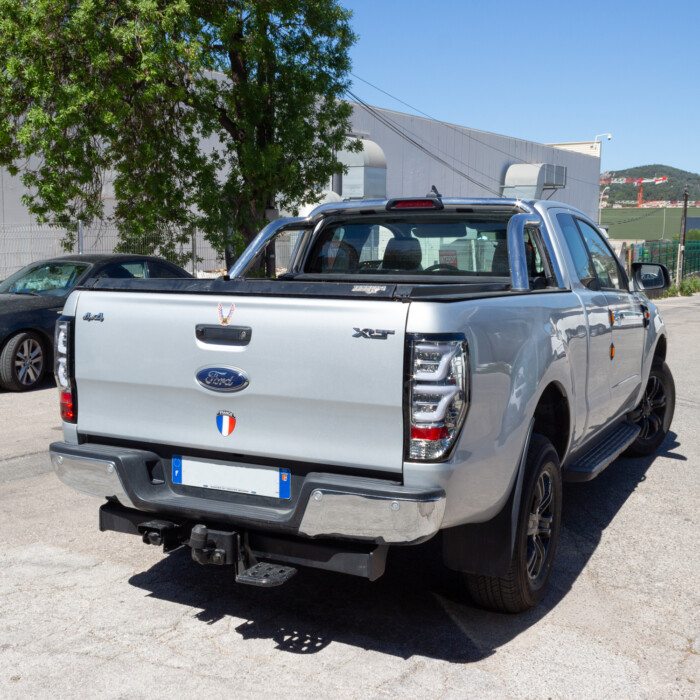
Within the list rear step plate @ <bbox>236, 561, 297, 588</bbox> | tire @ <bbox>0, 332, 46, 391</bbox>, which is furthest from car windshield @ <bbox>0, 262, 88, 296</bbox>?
rear step plate @ <bbox>236, 561, 297, 588</bbox>

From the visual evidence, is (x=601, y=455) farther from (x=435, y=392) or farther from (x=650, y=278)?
(x=435, y=392)

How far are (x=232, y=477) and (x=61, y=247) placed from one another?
15.9 meters

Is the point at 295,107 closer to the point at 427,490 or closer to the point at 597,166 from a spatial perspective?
the point at 427,490

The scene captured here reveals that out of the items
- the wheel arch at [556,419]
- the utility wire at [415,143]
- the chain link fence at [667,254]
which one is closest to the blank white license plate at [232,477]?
the wheel arch at [556,419]

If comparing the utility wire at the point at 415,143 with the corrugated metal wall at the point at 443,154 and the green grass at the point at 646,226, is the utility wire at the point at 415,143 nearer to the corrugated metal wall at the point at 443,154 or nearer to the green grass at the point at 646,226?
the corrugated metal wall at the point at 443,154

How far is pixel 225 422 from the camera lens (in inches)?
137

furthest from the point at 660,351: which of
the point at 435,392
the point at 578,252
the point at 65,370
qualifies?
the point at 65,370

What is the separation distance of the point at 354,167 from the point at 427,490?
2879 cm

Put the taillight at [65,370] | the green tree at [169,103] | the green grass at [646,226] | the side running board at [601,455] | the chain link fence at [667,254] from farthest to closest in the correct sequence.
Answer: the green grass at [646,226]
the chain link fence at [667,254]
the green tree at [169,103]
the side running board at [601,455]
the taillight at [65,370]

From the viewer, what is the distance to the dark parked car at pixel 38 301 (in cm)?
980

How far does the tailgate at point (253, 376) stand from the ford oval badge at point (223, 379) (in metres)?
0.01

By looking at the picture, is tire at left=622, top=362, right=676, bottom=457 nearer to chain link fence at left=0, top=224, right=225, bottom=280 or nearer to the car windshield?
the car windshield

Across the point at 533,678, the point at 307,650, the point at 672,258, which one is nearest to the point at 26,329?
the point at 307,650

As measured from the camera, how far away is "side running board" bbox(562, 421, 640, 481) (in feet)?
15.4
